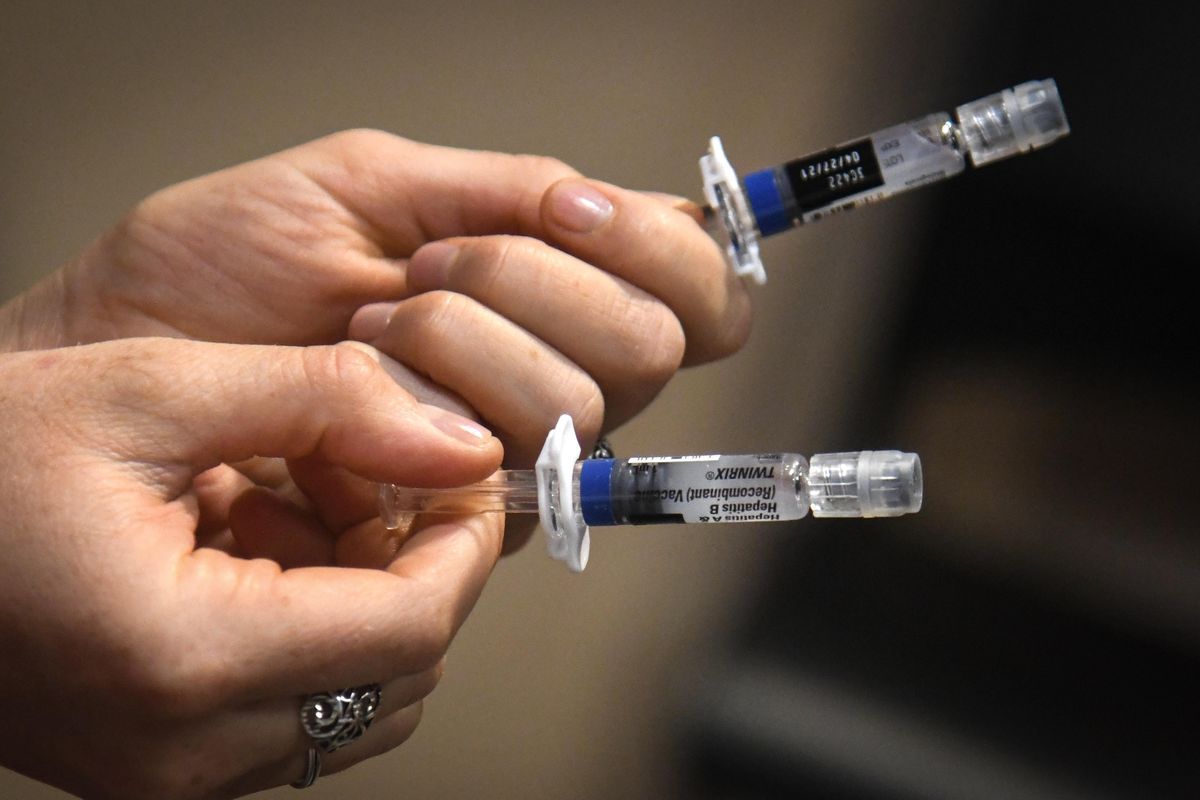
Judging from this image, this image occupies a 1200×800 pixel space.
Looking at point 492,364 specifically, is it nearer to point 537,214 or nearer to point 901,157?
point 537,214

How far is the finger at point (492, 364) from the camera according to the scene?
37.0 inches

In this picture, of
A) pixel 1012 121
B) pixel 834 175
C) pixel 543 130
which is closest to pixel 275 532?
pixel 834 175

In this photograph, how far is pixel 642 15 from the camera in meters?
1.67

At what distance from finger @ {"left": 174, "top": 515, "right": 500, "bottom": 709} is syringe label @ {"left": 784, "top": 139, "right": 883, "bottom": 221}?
461mm

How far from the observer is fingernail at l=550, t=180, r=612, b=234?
1.00 meters

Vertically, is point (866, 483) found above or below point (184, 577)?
below

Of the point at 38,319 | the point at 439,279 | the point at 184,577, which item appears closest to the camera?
the point at 184,577

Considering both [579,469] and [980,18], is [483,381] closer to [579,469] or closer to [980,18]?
[579,469]

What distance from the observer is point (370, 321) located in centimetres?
105

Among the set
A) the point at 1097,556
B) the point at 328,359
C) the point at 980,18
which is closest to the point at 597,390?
the point at 328,359

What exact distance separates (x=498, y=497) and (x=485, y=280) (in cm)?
22

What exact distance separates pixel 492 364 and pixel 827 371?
91 centimetres

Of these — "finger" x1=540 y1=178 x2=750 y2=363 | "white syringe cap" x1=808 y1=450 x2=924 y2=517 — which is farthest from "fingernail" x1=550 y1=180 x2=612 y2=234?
"white syringe cap" x1=808 y1=450 x2=924 y2=517

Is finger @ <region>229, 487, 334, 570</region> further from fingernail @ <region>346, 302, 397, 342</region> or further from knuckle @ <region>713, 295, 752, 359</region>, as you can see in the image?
knuckle @ <region>713, 295, 752, 359</region>
